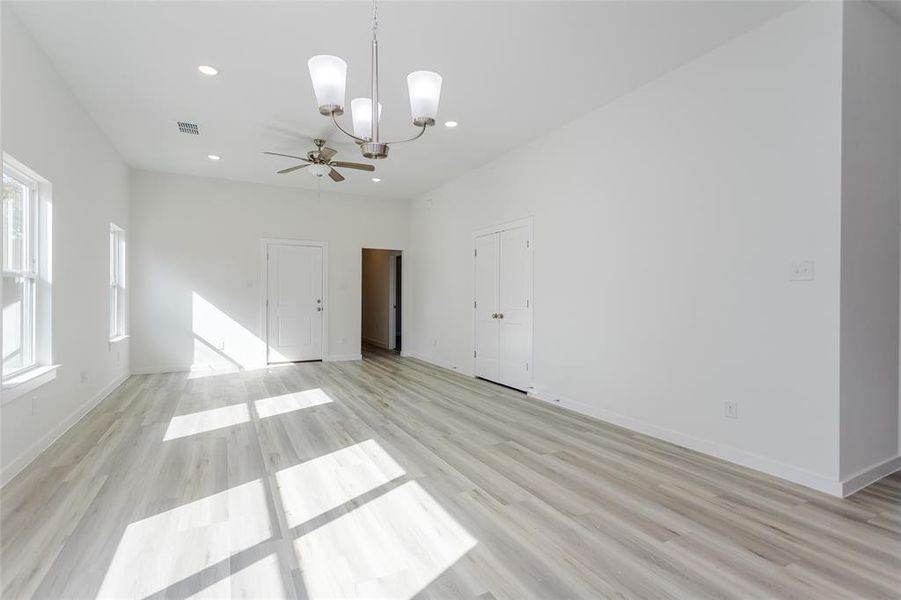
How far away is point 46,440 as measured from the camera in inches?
130

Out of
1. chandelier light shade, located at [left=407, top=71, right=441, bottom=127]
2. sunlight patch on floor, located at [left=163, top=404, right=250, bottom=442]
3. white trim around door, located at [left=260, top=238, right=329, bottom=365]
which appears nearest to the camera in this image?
chandelier light shade, located at [left=407, top=71, right=441, bottom=127]

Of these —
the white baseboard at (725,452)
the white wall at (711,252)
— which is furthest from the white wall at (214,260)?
the white baseboard at (725,452)

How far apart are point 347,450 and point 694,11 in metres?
3.87

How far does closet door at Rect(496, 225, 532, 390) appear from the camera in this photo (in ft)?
17.4

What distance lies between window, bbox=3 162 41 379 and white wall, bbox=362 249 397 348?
243 inches

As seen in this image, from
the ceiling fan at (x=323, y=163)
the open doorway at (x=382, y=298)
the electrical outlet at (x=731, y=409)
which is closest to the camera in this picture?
the electrical outlet at (x=731, y=409)

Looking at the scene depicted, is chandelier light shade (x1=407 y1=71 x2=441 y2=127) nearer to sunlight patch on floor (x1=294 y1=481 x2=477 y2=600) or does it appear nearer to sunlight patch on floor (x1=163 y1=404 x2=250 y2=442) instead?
sunlight patch on floor (x1=294 y1=481 x2=477 y2=600)

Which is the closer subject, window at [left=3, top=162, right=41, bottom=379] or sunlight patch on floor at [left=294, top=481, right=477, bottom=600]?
sunlight patch on floor at [left=294, top=481, right=477, bottom=600]

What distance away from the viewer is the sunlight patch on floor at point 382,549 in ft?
5.83

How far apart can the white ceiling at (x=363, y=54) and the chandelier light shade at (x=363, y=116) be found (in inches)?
24.4

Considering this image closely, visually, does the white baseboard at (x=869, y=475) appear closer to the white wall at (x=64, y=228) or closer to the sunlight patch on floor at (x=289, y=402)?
the sunlight patch on floor at (x=289, y=402)

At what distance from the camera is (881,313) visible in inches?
116

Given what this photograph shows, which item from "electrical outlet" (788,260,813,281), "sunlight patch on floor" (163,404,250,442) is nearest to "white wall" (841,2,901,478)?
"electrical outlet" (788,260,813,281)

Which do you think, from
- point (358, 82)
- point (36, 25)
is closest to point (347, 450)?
point (358, 82)
